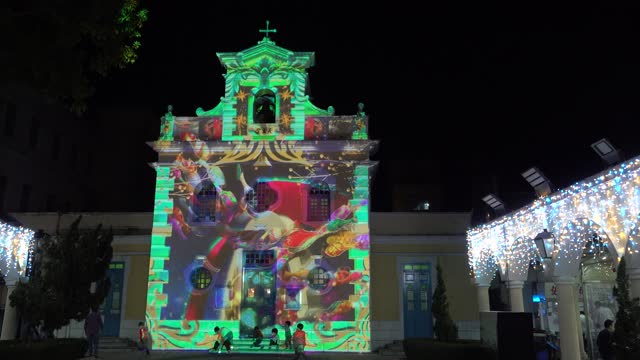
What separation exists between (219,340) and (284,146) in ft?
23.4

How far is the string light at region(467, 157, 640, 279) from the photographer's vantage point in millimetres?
10859

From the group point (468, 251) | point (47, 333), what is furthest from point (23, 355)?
point (468, 251)

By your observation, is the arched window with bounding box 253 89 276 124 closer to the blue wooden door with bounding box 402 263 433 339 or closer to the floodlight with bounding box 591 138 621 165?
the blue wooden door with bounding box 402 263 433 339

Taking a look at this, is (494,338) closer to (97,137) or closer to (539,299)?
(539,299)

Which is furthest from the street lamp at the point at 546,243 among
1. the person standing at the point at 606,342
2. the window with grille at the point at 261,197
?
the window with grille at the point at 261,197

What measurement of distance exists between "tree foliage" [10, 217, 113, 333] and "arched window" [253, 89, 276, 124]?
7.30 meters

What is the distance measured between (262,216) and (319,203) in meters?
2.11

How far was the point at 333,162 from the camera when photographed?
2092 cm

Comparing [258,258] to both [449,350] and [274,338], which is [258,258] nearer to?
[274,338]

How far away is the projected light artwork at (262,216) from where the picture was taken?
65.1ft

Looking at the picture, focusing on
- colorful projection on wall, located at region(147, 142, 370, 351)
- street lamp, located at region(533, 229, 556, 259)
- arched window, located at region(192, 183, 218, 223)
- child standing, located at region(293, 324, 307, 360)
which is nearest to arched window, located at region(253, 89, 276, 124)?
colorful projection on wall, located at region(147, 142, 370, 351)

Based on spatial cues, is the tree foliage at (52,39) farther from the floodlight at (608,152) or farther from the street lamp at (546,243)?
the street lamp at (546,243)

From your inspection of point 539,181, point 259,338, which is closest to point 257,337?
point 259,338

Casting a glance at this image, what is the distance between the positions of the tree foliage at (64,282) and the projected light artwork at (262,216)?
3272 mm
